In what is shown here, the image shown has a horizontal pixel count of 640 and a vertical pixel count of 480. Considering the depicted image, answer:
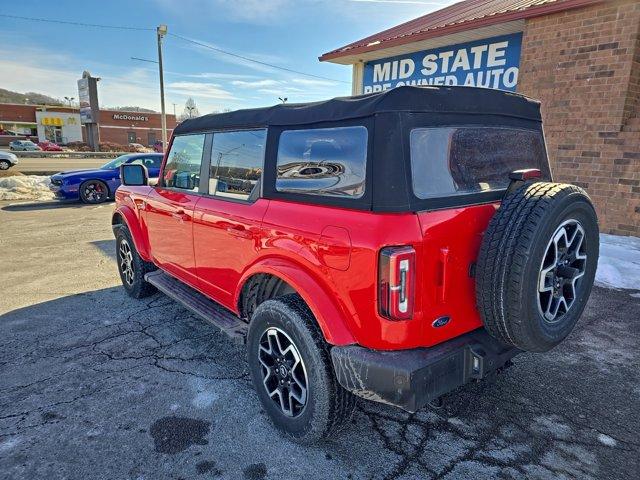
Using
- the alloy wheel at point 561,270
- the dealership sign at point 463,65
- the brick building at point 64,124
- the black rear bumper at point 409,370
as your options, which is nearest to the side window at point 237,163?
the black rear bumper at point 409,370

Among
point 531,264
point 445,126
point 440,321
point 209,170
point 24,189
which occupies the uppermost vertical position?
point 445,126

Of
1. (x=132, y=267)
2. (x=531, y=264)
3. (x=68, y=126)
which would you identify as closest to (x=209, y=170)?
(x=132, y=267)

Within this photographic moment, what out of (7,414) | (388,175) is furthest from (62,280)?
(388,175)

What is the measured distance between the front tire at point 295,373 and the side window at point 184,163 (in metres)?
1.51

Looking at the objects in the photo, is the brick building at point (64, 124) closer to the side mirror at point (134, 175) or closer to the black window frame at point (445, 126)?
the side mirror at point (134, 175)

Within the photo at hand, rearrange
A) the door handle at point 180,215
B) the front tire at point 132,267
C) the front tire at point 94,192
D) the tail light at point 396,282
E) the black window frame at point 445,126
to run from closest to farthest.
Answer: the tail light at point 396,282 < the black window frame at point 445,126 < the door handle at point 180,215 < the front tire at point 132,267 < the front tire at point 94,192

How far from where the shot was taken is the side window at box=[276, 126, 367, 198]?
2152 mm

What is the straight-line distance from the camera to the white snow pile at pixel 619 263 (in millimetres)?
5273

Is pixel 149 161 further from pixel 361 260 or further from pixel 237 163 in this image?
pixel 361 260

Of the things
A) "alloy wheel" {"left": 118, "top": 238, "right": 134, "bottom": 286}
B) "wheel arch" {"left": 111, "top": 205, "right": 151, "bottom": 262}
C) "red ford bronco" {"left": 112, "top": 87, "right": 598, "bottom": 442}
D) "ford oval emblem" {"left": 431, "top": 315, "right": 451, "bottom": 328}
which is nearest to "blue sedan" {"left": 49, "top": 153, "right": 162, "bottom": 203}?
"alloy wheel" {"left": 118, "top": 238, "right": 134, "bottom": 286}

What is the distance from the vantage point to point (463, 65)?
845cm

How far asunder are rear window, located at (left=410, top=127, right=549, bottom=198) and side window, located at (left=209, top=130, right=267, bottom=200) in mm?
1125

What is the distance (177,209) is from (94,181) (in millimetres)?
10474

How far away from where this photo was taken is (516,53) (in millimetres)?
7641
